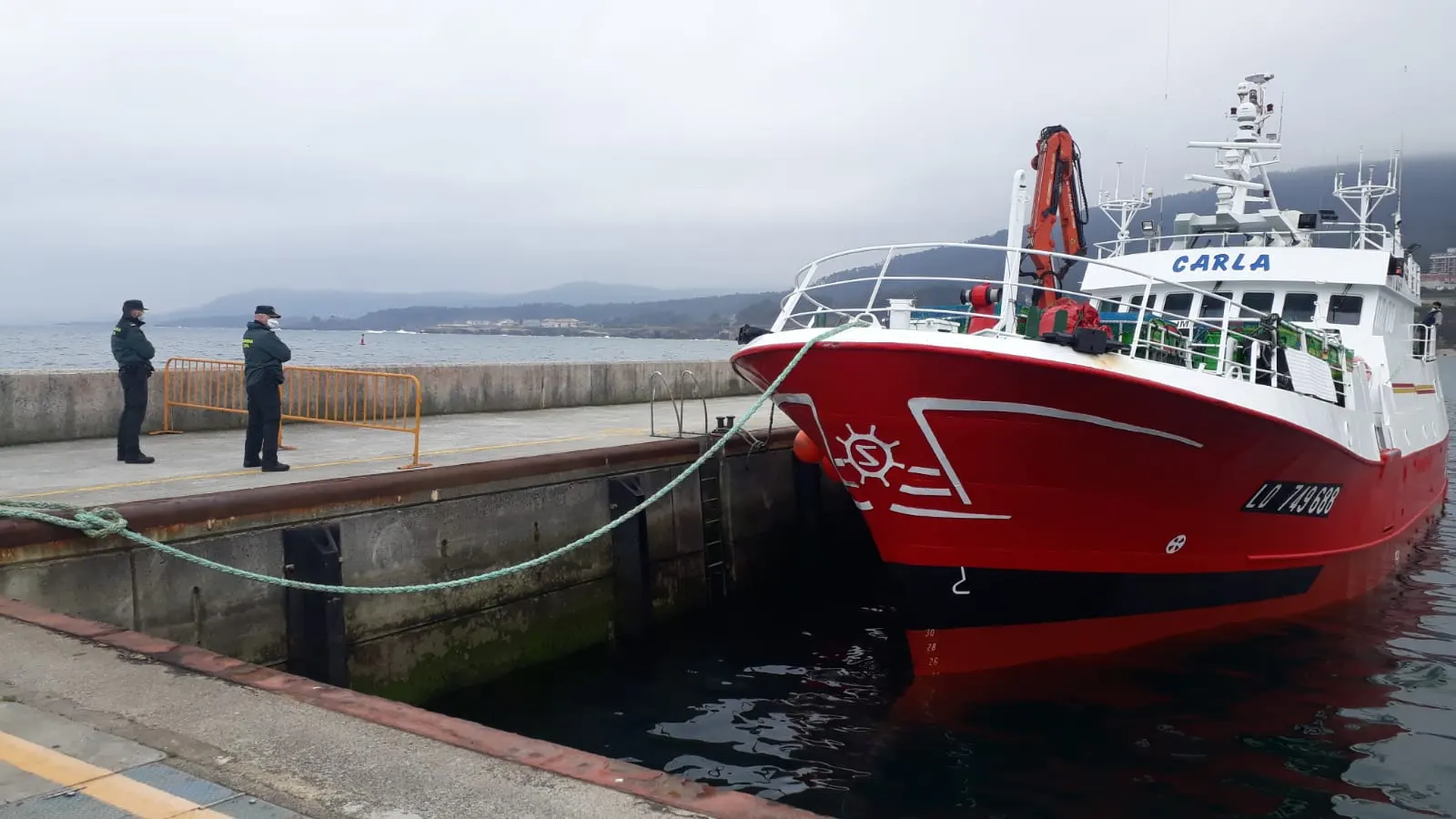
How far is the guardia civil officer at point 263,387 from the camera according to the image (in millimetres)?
9156

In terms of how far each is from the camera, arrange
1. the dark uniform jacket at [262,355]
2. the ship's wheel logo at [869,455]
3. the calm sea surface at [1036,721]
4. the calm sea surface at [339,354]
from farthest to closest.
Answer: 1. the calm sea surface at [339,354]
2. the dark uniform jacket at [262,355]
3. the ship's wheel logo at [869,455]
4. the calm sea surface at [1036,721]

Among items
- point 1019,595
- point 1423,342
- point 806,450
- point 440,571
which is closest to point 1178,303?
point 806,450

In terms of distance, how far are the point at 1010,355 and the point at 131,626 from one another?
641 centimetres

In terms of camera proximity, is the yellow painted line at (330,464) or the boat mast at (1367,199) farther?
the boat mast at (1367,199)

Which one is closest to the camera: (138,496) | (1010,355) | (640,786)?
(640,786)

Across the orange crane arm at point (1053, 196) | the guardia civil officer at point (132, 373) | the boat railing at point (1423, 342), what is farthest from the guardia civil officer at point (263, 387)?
the boat railing at point (1423, 342)

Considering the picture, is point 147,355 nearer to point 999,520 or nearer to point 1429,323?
point 999,520

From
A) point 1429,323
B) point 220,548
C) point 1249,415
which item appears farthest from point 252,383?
point 1429,323

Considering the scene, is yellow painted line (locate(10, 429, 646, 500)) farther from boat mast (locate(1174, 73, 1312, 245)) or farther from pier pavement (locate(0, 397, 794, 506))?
boat mast (locate(1174, 73, 1312, 245))

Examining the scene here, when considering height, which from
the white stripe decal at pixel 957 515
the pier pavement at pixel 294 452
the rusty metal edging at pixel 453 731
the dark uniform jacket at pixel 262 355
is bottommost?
the rusty metal edging at pixel 453 731

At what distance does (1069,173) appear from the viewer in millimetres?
11602

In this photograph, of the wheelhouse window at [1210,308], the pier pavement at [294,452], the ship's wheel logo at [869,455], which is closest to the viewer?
the ship's wheel logo at [869,455]

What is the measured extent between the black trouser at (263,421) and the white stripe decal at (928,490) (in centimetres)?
572

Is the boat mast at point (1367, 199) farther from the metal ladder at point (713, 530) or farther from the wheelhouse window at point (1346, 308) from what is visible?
the metal ladder at point (713, 530)
